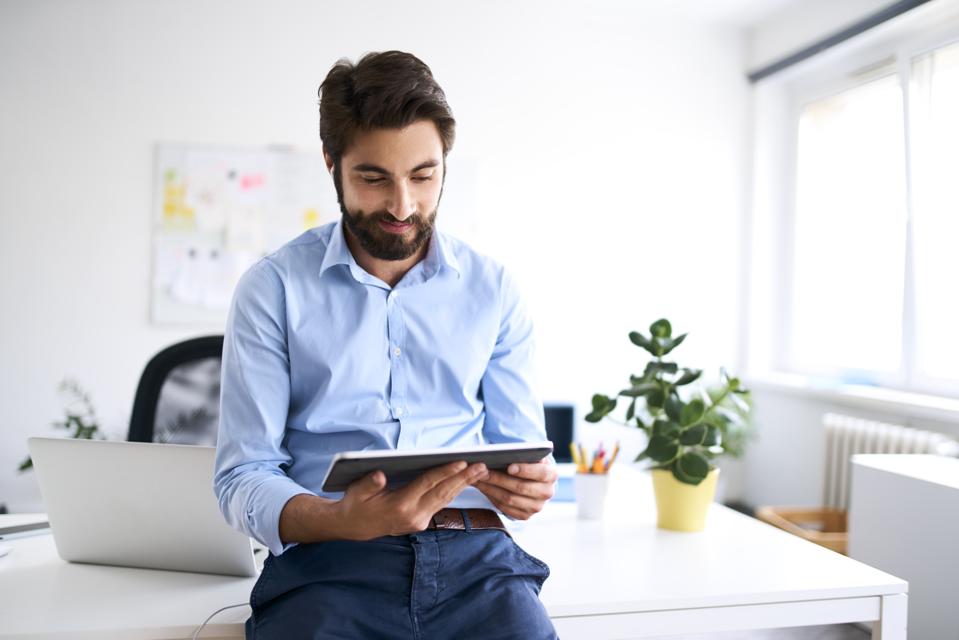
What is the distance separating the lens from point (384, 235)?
4.42ft

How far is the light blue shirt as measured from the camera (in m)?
1.23

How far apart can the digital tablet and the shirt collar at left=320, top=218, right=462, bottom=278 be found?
1.39 ft

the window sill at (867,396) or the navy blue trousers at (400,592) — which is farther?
the window sill at (867,396)

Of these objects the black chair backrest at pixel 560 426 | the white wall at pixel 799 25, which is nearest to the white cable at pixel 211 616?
the black chair backrest at pixel 560 426

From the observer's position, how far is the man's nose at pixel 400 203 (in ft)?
4.34

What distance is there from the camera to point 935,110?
10.8 feet

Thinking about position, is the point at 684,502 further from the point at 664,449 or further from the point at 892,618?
the point at 892,618

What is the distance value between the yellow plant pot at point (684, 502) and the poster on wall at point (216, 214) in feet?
8.86

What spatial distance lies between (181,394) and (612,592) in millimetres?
1287

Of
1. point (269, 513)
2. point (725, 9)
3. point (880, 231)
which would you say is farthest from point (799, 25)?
point (269, 513)

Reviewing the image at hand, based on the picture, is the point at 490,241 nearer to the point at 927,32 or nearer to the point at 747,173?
the point at 747,173

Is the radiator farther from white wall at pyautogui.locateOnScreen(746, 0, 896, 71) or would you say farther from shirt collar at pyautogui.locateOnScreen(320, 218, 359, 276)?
shirt collar at pyautogui.locateOnScreen(320, 218, 359, 276)

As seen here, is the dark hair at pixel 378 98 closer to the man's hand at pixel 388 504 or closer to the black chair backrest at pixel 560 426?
the man's hand at pixel 388 504

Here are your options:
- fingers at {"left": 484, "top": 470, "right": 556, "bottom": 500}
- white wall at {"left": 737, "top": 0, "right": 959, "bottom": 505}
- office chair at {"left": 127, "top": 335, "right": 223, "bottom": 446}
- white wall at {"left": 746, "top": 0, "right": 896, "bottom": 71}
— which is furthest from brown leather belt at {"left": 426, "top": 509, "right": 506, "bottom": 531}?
white wall at {"left": 746, "top": 0, "right": 896, "bottom": 71}
